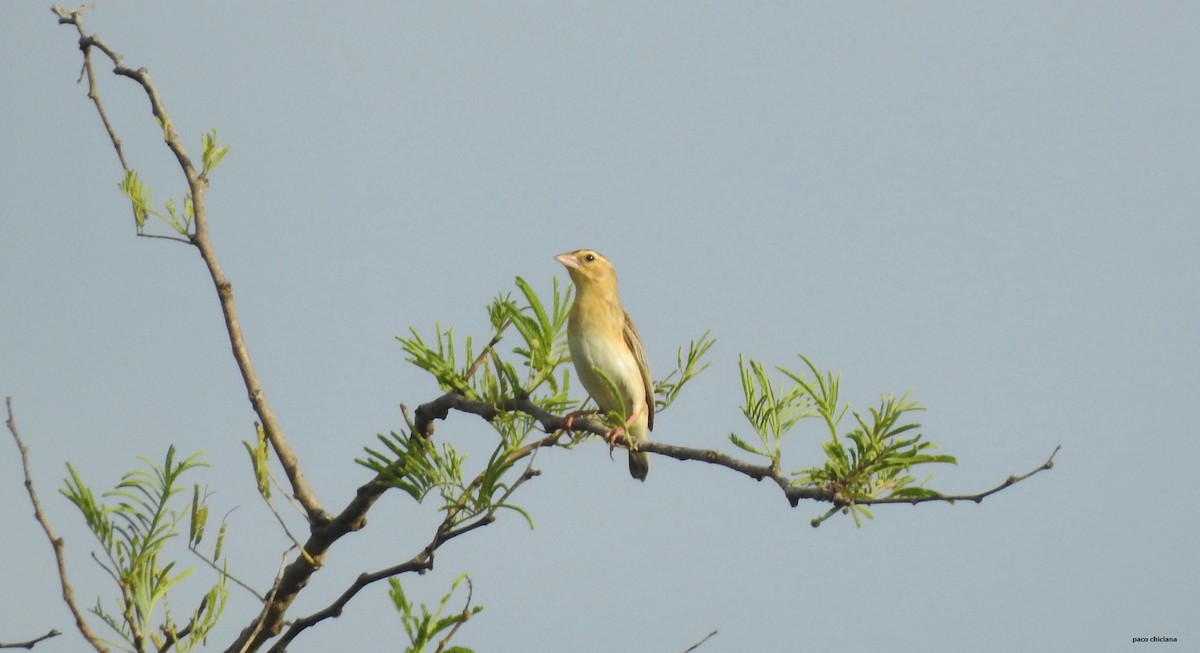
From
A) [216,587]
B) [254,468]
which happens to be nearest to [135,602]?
[216,587]

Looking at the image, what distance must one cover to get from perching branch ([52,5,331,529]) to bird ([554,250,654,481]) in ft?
8.99

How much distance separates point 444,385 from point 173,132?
1.23m

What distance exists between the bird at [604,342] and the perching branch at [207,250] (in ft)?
8.99

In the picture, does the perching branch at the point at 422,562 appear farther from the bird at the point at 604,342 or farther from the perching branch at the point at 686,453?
the bird at the point at 604,342

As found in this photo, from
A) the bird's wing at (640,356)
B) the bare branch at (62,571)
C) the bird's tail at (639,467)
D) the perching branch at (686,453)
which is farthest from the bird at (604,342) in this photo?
the bare branch at (62,571)

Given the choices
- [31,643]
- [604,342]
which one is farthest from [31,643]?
[604,342]

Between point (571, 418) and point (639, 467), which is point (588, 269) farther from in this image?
point (571, 418)

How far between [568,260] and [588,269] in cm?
17

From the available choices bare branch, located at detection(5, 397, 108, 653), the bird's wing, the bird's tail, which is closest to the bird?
the bird's wing

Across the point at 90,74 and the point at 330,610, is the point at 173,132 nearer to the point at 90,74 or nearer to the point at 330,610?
the point at 90,74

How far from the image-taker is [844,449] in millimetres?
3504

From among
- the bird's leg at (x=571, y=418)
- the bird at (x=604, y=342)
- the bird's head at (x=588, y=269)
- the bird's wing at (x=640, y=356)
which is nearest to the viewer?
the bird's leg at (x=571, y=418)

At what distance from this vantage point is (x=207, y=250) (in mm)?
4316

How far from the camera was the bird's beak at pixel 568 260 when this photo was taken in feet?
26.6
